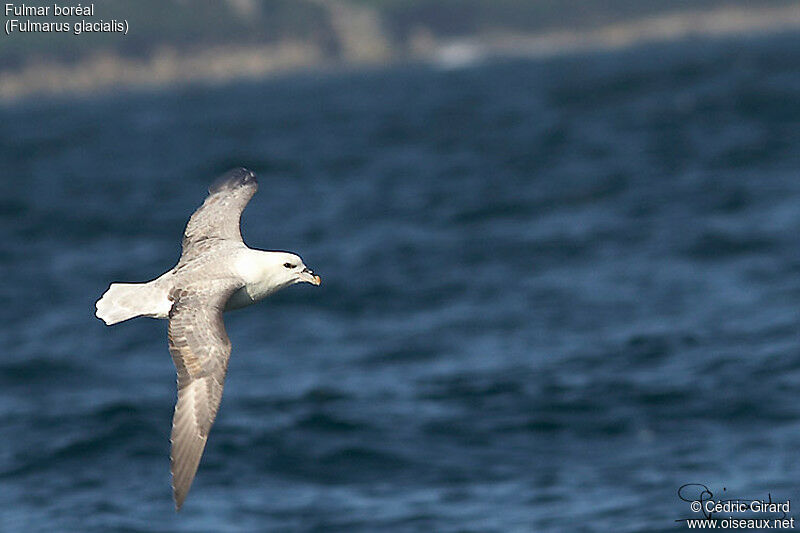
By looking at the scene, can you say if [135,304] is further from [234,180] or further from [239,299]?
[234,180]

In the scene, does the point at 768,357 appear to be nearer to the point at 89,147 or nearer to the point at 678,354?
the point at 678,354

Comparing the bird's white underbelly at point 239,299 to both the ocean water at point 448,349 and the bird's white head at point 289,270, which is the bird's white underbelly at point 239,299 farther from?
the ocean water at point 448,349

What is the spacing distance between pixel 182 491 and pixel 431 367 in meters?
12.0

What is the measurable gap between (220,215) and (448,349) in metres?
10.1

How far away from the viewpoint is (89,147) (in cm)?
7344

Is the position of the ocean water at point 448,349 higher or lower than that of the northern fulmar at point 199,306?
higher

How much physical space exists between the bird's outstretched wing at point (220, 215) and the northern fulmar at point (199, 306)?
0.03 metres

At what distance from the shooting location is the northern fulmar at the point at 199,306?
29.3 feet

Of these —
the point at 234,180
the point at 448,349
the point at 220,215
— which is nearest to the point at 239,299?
the point at 220,215

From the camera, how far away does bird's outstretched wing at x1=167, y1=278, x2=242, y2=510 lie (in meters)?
8.86

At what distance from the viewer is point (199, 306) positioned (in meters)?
9.52
